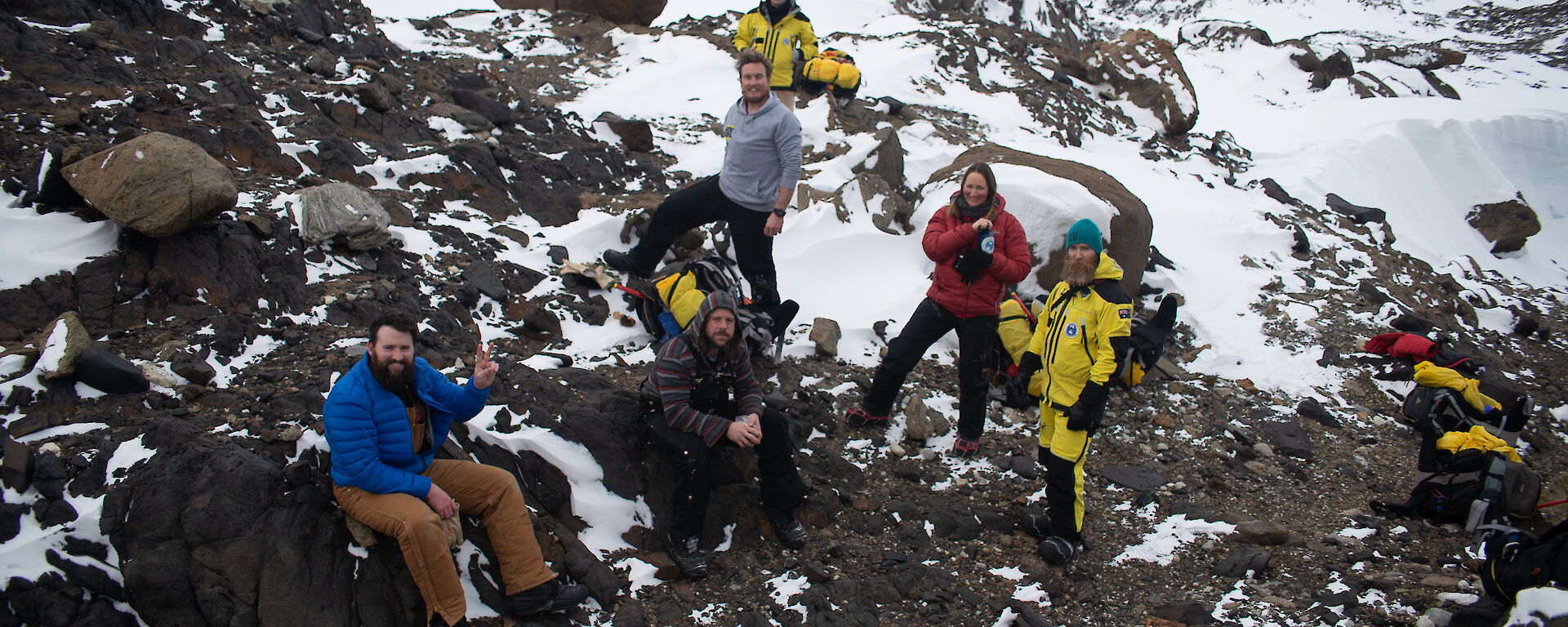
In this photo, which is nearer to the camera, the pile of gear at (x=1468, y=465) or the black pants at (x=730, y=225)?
the pile of gear at (x=1468, y=465)

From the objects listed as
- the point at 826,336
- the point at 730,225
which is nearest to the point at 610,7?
the point at 730,225

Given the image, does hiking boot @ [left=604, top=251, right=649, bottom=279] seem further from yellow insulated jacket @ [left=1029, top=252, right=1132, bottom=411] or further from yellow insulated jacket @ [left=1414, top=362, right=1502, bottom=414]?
yellow insulated jacket @ [left=1414, top=362, right=1502, bottom=414]

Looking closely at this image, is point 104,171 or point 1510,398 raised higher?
point 104,171

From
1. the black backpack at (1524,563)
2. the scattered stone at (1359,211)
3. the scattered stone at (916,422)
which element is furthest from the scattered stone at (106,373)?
the scattered stone at (1359,211)

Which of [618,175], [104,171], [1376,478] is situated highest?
[104,171]

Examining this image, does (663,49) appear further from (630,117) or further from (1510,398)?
(1510,398)

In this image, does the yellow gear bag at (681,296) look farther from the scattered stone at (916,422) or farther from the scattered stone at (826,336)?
the scattered stone at (916,422)

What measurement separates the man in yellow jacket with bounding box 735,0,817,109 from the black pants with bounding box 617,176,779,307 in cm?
360

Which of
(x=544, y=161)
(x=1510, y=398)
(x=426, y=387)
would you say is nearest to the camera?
(x=426, y=387)

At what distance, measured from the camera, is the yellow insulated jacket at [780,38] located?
9.23 meters

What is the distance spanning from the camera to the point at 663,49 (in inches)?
545

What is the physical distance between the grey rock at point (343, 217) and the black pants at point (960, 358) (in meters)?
4.04

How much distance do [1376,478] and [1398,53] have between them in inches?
697

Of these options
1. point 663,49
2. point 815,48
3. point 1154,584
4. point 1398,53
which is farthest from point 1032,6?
point 1154,584
